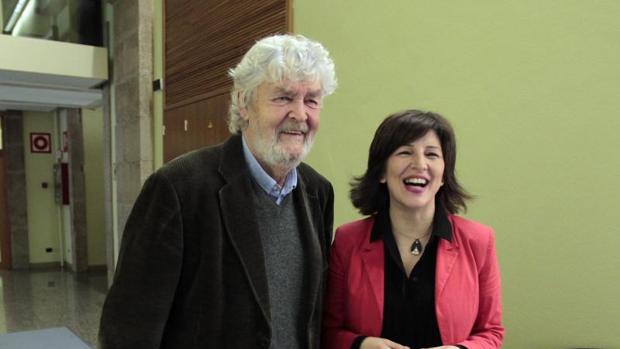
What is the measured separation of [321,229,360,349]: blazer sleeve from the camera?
1.50 meters

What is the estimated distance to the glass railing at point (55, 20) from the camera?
221 inches

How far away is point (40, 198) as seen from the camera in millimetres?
8500

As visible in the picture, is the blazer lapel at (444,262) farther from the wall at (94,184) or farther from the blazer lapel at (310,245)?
the wall at (94,184)

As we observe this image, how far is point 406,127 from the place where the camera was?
1.41m

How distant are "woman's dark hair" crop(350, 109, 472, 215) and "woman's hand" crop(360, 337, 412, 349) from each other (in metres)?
0.41

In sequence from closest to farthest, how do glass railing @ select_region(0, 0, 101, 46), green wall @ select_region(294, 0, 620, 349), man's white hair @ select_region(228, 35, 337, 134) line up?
man's white hair @ select_region(228, 35, 337, 134) < green wall @ select_region(294, 0, 620, 349) < glass railing @ select_region(0, 0, 101, 46)

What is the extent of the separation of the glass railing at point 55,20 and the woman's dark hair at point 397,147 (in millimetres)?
5532

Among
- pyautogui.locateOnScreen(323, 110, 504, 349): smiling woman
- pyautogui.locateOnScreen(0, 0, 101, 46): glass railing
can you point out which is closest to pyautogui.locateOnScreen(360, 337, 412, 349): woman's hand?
pyautogui.locateOnScreen(323, 110, 504, 349): smiling woman

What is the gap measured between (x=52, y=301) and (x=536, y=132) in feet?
19.9

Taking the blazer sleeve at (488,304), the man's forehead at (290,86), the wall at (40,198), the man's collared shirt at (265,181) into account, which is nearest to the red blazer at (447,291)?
the blazer sleeve at (488,304)

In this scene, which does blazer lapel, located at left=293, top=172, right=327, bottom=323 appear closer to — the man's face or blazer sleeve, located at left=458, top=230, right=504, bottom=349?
the man's face

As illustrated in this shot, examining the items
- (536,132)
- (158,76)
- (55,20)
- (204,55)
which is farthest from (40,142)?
(536,132)

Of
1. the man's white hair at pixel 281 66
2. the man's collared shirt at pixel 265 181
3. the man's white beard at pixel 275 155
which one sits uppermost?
the man's white hair at pixel 281 66

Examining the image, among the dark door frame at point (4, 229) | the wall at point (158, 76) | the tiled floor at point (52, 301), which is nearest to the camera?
the tiled floor at point (52, 301)
